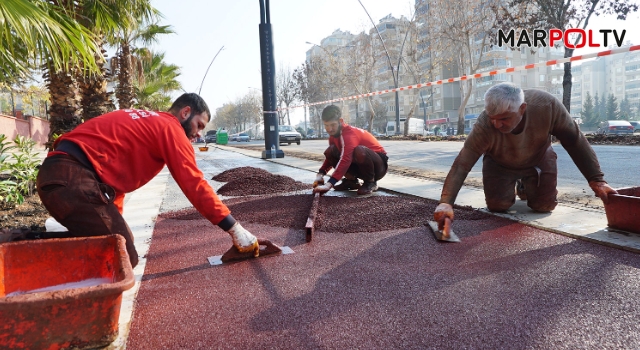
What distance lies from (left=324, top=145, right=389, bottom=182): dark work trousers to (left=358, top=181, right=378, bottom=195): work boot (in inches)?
1.9

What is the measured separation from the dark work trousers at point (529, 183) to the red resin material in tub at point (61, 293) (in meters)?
2.94

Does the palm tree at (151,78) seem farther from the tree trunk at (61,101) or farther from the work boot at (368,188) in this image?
the work boot at (368,188)

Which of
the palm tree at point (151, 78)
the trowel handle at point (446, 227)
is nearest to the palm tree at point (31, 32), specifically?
the trowel handle at point (446, 227)

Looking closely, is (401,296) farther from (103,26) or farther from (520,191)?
(103,26)

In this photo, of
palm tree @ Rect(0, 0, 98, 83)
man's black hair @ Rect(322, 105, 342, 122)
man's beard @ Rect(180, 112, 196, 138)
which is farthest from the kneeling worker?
palm tree @ Rect(0, 0, 98, 83)

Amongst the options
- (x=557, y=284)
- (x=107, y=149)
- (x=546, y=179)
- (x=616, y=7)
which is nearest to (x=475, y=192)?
(x=546, y=179)

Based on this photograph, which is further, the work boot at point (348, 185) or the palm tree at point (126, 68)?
the palm tree at point (126, 68)

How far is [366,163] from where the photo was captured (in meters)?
5.19

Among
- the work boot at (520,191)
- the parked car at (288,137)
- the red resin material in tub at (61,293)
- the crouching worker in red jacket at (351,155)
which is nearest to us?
the red resin material in tub at (61,293)

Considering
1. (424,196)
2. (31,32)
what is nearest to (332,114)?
(424,196)

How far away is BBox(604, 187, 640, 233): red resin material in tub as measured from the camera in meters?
2.81

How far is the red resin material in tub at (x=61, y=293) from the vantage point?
58.6 inches

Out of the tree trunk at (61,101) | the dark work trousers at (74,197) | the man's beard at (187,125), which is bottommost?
the dark work trousers at (74,197)

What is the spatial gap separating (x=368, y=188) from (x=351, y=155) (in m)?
0.59
